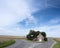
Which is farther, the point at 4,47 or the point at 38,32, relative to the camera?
the point at 38,32

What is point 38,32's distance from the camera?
340ft

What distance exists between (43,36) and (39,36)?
253 centimetres

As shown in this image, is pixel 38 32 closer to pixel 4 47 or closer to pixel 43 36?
pixel 43 36

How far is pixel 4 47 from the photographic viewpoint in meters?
49.2

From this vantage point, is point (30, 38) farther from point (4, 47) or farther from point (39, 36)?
point (4, 47)

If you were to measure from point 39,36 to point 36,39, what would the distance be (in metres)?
3.03

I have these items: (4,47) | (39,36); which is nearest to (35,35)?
(39,36)

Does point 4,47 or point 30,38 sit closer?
point 4,47

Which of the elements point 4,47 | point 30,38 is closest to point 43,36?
point 30,38

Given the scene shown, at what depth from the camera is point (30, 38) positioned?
97.9m

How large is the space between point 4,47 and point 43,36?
54285mm

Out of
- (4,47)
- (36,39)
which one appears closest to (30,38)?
(36,39)

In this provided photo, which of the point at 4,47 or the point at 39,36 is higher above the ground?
the point at 39,36

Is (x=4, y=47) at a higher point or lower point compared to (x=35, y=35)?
lower
